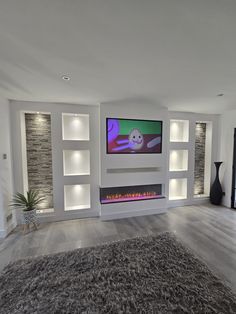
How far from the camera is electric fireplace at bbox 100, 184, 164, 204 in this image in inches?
159

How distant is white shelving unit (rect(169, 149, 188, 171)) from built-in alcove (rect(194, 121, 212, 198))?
1.79ft

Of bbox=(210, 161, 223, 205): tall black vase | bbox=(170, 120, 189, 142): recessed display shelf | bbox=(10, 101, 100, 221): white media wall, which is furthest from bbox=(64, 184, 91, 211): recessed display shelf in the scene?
bbox=(210, 161, 223, 205): tall black vase

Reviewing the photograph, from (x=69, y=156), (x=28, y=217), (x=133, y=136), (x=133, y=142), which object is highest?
(x=133, y=136)

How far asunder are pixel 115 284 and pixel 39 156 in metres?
3.12

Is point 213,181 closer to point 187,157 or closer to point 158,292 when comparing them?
point 187,157

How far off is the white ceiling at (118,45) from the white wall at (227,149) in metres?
2.18

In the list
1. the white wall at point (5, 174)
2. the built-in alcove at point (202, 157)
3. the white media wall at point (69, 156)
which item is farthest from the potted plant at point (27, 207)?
the built-in alcove at point (202, 157)

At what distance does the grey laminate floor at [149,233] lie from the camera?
250 cm

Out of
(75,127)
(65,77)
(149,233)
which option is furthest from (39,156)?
(149,233)

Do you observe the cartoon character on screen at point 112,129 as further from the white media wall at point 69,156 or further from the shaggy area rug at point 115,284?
the shaggy area rug at point 115,284

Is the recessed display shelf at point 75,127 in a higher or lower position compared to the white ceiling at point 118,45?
lower

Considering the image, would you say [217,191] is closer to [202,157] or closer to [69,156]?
[202,157]

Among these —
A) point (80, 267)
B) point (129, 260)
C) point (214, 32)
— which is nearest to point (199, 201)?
point (129, 260)

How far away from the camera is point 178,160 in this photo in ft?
16.2
